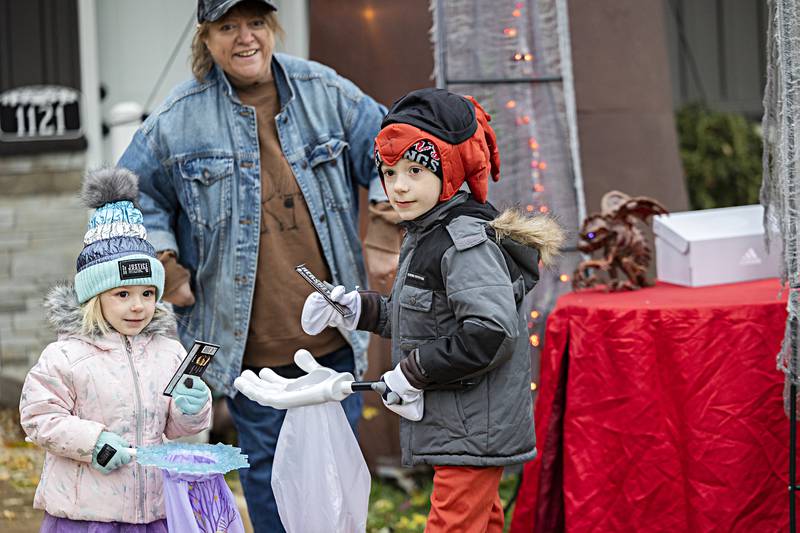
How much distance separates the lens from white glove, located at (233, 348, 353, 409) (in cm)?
265

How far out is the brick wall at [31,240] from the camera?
6.12 m

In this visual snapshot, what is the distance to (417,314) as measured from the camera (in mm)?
2666

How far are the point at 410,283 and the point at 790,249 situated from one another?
1.04 m

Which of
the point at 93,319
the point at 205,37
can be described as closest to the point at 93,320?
the point at 93,319

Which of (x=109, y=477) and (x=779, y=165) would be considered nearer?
(x=109, y=477)

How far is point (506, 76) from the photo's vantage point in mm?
4461

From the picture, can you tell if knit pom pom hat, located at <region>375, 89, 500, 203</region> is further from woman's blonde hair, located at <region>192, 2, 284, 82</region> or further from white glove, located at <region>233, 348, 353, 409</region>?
woman's blonde hair, located at <region>192, 2, 284, 82</region>

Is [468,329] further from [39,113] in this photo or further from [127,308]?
[39,113]

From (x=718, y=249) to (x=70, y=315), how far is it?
7.16 feet

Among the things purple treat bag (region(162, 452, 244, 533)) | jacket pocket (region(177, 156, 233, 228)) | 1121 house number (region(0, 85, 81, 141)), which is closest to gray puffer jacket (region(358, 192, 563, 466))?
purple treat bag (region(162, 452, 244, 533))

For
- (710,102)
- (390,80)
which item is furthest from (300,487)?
(710,102)

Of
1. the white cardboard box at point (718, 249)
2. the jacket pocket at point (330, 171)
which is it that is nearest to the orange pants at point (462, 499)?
the jacket pocket at point (330, 171)

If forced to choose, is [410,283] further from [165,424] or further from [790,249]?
[790,249]

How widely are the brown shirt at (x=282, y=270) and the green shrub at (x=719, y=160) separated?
420cm
